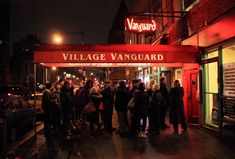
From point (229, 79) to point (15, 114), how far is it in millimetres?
6745

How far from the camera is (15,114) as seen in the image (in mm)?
10867

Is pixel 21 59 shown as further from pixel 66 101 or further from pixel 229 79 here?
pixel 229 79

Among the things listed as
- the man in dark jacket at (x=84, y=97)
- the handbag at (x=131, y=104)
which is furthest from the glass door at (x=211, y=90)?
the man in dark jacket at (x=84, y=97)

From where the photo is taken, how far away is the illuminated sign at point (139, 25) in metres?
15.5

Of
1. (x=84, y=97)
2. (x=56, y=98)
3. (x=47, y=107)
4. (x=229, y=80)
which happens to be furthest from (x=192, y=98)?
(x=47, y=107)

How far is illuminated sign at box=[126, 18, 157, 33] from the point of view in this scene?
50.8 feet

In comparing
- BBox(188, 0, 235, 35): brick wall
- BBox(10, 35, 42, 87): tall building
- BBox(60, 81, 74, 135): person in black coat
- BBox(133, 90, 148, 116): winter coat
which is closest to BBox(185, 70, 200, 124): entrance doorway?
BBox(188, 0, 235, 35): brick wall

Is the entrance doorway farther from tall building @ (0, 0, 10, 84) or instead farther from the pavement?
tall building @ (0, 0, 10, 84)

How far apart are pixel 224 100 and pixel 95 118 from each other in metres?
4.20

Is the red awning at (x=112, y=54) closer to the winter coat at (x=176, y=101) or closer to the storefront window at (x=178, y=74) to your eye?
the winter coat at (x=176, y=101)

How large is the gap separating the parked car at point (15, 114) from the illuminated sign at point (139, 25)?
591cm

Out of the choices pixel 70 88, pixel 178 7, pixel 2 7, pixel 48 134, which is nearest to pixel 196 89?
pixel 178 7

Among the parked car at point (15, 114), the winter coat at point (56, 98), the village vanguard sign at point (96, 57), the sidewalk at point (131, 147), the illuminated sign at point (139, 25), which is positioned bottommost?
the sidewalk at point (131, 147)

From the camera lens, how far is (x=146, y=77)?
23.5 metres
